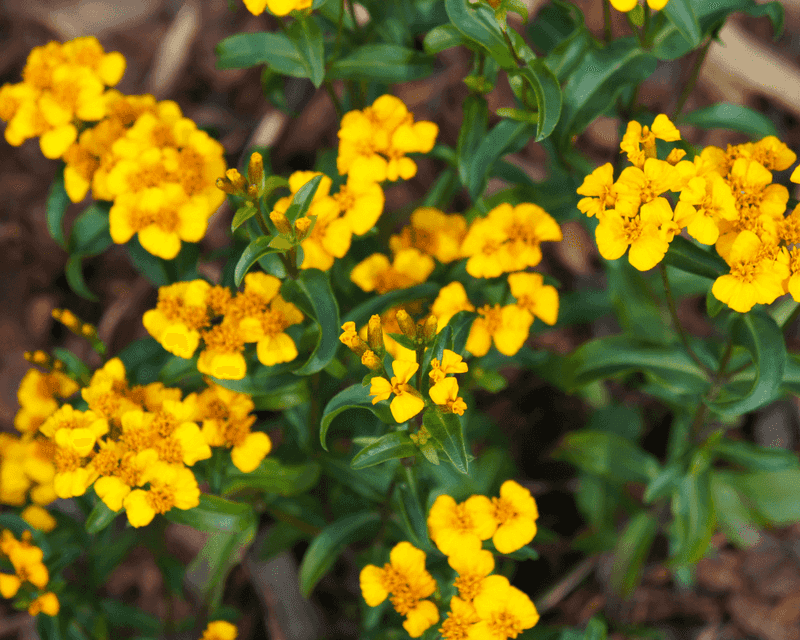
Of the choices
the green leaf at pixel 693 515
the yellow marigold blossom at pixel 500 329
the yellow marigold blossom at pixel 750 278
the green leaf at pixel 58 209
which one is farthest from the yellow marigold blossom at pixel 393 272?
the green leaf at pixel 693 515

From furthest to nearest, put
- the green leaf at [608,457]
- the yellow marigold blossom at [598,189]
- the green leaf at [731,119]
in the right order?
the green leaf at [608,457], the green leaf at [731,119], the yellow marigold blossom at [598,189]

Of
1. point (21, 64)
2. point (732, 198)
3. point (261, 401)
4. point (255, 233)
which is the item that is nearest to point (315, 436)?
point (261, 401)

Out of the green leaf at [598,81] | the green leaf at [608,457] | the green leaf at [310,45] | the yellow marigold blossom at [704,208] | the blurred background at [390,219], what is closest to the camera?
the yellow marigold blossom at [704,208]

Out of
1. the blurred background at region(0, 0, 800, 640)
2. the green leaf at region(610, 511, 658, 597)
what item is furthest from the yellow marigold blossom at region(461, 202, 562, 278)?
the green leaf at region(610, 511, 658, 597)

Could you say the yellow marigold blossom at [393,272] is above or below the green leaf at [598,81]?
below

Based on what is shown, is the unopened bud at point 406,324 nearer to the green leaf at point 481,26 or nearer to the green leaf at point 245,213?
the green leaf at point 245,213

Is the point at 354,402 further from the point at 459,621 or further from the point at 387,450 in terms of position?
the point at 459,621

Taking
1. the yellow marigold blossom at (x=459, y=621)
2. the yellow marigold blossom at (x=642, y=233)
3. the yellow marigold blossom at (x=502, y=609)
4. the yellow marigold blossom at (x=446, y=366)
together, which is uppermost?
the yellow marigold blossom at (x=642, y=233)

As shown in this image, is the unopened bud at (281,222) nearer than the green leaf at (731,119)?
Yes

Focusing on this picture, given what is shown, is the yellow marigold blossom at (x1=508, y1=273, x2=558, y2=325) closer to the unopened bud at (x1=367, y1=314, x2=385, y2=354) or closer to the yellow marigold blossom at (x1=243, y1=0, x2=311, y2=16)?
the unopened bud at (x1=367, y1=314, x2=385, y2=354)
